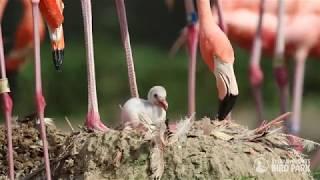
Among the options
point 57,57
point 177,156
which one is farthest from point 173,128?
point 57,57

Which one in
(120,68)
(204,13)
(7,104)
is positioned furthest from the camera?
(120,68)

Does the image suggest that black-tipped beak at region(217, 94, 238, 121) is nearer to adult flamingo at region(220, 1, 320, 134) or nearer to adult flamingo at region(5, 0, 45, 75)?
adult flamingo at region(220, 1, 320, 134)

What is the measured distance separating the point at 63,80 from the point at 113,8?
0.71 meters

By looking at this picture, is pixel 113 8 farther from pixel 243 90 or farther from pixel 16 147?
pixel 16 147

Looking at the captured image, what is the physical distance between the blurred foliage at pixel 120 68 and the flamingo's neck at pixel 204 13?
3.29 m

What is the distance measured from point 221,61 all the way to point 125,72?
388 cm

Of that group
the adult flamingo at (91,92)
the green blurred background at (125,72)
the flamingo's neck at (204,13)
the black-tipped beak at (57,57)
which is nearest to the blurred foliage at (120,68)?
the green blurred background at (125,72)

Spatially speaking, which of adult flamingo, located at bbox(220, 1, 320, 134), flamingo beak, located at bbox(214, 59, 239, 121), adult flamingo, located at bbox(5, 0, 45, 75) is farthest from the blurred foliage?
flamingo beak, located at bbox(214, 59, 239, 121)

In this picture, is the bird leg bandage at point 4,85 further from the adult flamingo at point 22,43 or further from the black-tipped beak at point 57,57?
the adult flamingo at point 22,43

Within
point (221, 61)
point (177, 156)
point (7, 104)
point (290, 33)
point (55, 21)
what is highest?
point (290, 33)

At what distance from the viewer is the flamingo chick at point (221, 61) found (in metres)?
4.09

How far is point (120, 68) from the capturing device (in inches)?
312

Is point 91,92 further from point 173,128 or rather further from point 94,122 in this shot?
point 173,128

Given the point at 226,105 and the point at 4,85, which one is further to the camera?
the point at 226,105
